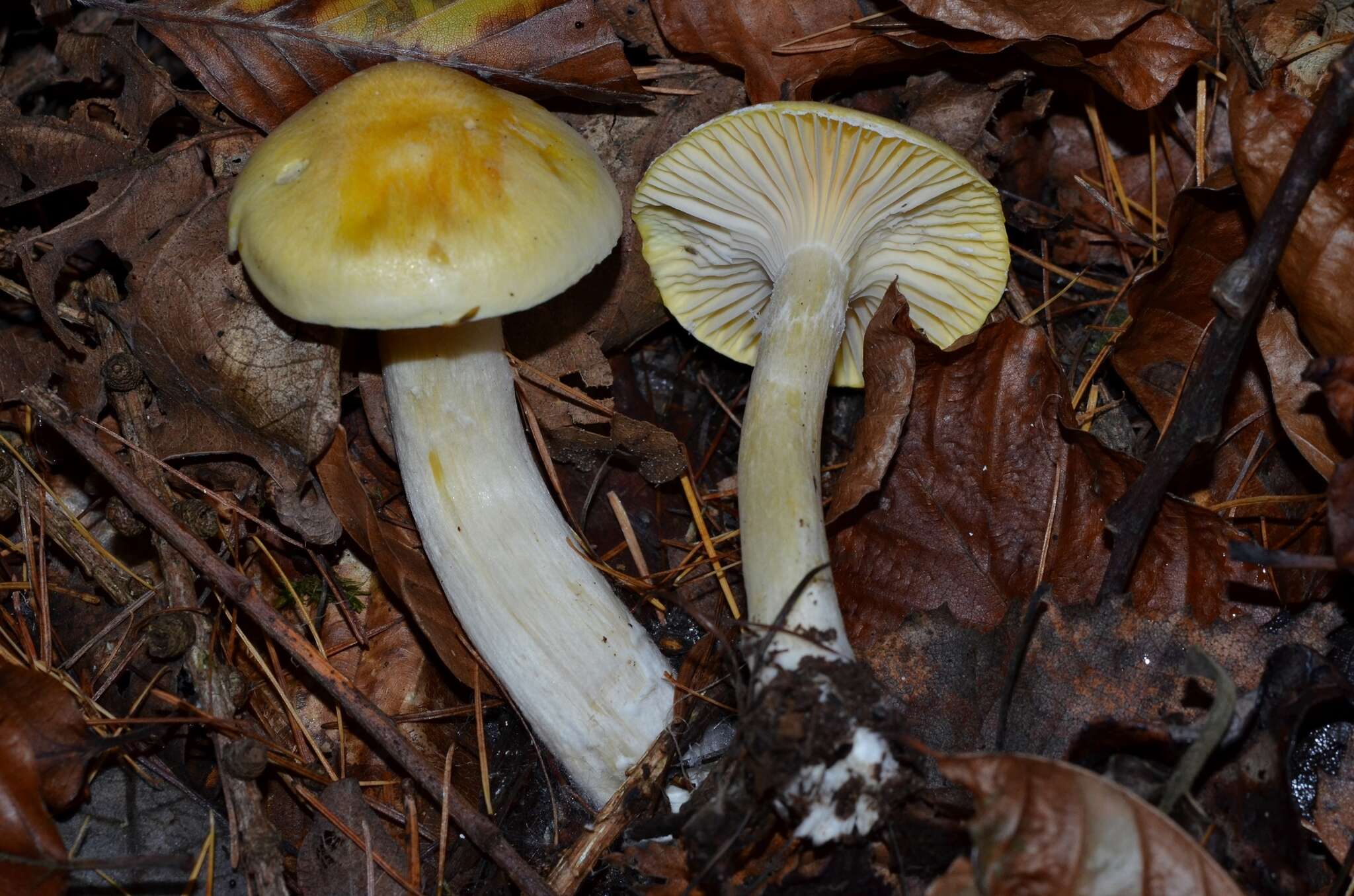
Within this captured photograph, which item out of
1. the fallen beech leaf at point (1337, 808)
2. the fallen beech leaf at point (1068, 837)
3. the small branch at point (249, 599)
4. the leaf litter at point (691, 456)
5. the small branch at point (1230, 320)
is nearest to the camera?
the fallen beech leaf at point (1068, 837)

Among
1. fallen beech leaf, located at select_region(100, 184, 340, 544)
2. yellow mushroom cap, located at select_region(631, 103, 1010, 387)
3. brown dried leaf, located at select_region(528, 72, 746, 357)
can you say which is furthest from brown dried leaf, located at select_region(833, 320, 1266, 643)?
fallen beech leaf, located at select_region(100, 184, 340, 544)

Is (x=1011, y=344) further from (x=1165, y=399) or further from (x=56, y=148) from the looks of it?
(x=56, y=148)

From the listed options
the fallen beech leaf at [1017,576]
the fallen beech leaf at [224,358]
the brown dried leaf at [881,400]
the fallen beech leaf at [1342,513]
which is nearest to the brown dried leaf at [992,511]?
the fallen beech leaf at [1017,576]

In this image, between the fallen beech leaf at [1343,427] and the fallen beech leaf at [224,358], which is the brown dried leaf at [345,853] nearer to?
the fallen beech leaf at [224,358]

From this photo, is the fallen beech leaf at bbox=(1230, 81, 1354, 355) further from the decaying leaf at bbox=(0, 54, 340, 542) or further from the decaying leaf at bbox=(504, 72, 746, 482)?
the decaying leaf at bbox=(0, 54, 340, 542)

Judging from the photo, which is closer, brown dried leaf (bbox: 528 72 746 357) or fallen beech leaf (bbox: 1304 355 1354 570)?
fallen beech leaf (bbox: 1304 355 1354 570)

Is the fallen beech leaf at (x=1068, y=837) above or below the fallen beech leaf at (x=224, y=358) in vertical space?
below
